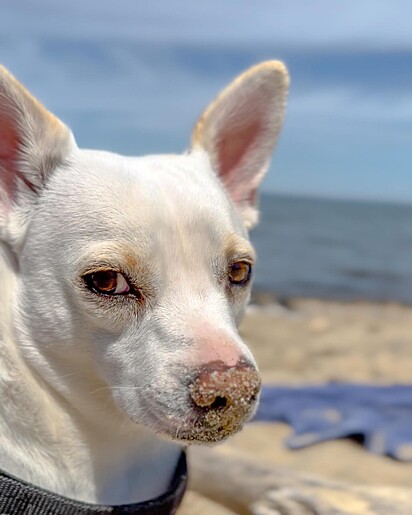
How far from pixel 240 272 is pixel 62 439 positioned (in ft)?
2.22

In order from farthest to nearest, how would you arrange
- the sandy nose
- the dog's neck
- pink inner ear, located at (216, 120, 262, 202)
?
1. pink inner ear, located at (216, 120, 262, 202)
2. the dog's neck
3. the sandy nose

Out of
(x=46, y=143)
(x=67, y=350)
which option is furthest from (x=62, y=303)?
(x=46, y=143)

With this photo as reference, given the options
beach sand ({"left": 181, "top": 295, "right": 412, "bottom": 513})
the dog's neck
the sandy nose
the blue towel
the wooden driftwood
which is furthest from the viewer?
the blue towel

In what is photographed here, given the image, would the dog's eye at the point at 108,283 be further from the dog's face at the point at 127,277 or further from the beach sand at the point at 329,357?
the beach sand at the point at 329,357

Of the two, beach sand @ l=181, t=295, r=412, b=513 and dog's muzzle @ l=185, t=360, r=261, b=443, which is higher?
dog's muzzle @ l=185, t=360, r=261, b=443

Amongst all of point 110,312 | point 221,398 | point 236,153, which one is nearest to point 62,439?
point 110,312

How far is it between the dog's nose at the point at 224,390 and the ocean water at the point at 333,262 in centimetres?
583

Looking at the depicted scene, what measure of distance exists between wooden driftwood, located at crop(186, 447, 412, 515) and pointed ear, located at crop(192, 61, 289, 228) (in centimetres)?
110

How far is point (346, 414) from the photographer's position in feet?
15.4

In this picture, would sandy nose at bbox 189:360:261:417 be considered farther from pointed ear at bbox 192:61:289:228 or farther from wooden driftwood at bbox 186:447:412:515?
wooden driftwood at bbox 186:447:412:515

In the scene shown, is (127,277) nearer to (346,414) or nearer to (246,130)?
(246,130)

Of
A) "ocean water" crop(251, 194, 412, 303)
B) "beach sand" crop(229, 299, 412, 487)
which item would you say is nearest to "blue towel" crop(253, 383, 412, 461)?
"beach sand" crop(229, 299, 412, 487)

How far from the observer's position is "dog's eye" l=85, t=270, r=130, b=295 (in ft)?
6.50

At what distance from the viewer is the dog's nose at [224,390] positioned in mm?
1797
